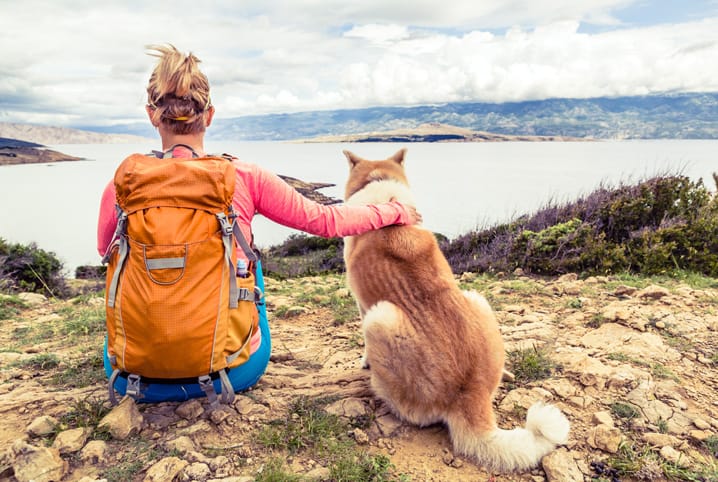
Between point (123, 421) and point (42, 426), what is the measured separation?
512mm

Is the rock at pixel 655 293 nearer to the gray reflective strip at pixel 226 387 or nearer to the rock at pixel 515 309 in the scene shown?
the rock at pixel 515 309

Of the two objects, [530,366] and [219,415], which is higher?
[219,415]

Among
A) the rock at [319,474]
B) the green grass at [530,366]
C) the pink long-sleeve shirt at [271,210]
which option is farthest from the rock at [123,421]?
the green grass at [530,366]

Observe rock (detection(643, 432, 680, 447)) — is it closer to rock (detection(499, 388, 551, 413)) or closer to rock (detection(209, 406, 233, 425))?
rock (detection(499, 388, 551, 413))

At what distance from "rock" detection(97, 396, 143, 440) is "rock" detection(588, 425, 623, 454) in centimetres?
295

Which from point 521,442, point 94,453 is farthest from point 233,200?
point 521,442

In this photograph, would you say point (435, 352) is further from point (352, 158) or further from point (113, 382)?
point (352, 158)

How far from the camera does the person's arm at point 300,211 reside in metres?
2.72

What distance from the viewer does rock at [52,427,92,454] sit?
2555mm

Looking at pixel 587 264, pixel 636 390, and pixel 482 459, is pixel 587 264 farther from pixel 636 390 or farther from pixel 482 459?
pixel 482 459

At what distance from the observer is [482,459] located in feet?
8.48

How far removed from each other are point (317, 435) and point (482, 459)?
1.04m

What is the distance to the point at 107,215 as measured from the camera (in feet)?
8.50

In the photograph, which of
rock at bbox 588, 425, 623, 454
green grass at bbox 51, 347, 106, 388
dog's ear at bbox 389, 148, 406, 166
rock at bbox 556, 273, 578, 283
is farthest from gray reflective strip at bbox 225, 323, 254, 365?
rock at bbox 556, 273, 578, 283
